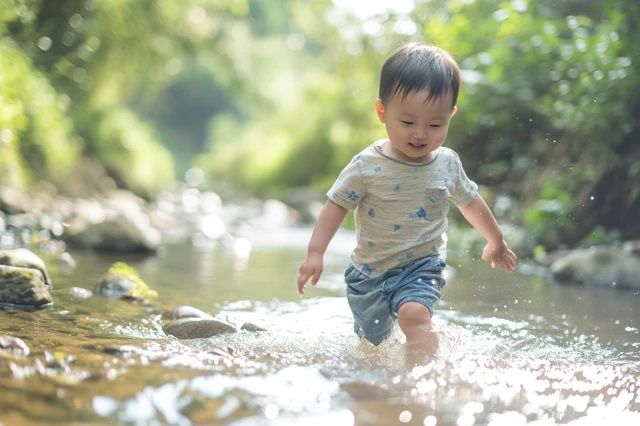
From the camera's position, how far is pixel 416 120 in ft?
9.18

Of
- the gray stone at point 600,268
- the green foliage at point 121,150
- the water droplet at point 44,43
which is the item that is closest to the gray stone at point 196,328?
the gray stone at point 600,268

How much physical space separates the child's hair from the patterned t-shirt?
0.96 ft

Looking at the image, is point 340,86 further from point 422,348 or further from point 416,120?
point 422,348

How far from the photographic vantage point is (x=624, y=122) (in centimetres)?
534

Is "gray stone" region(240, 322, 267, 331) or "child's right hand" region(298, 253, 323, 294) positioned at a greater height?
"child's right hand" region(298, 253, 323, 294)

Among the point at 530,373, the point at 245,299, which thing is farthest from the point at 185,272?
the point at 530,373

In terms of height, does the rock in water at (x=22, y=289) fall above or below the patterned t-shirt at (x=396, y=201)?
below

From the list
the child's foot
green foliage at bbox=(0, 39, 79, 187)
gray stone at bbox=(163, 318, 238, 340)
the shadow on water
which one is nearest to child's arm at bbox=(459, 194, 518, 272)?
the shadow on water

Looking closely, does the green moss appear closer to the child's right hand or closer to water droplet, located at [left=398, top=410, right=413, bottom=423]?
the child's right hand

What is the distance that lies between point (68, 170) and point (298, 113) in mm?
8664

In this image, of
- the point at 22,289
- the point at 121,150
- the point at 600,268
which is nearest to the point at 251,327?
the point at 22,289

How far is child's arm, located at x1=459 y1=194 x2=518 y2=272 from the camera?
311cm

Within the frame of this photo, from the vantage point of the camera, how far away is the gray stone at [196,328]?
289 cm

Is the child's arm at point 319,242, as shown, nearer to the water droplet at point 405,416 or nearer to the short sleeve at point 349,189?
the short sleeve at point 349,189
